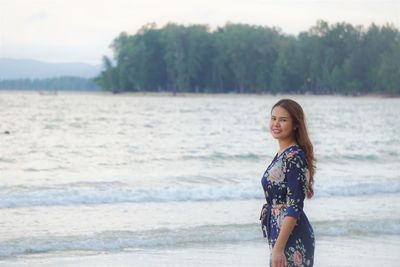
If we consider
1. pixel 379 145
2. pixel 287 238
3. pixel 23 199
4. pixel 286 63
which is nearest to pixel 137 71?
pixel 286 63

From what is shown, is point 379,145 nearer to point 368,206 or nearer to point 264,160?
point 264,160

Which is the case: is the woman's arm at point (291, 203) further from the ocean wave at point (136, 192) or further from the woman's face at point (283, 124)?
the ocean wave at point (136, 192)

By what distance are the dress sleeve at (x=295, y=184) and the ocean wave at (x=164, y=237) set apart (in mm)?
5509

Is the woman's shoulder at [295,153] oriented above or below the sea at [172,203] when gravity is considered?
above

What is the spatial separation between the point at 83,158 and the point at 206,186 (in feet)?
26.5

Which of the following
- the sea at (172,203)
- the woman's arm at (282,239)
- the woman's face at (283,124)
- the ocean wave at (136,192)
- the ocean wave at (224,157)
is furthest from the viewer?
the ocean wave at (224,157)

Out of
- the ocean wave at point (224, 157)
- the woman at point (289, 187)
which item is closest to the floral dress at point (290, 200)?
the woman at point (289, 187)

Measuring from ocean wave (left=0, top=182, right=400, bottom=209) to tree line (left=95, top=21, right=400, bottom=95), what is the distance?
97.0 metres

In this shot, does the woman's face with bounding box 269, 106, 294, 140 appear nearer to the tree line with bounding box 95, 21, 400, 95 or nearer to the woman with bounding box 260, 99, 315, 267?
the woman with bounding box 260, 99, 315, 267

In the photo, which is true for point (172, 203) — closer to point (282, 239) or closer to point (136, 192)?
point (136, 192)

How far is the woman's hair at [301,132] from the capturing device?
443 cm

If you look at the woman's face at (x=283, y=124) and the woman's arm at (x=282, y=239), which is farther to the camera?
the woman's face at (x=283, y=124)

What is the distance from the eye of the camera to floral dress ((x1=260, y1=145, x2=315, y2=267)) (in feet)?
14.3

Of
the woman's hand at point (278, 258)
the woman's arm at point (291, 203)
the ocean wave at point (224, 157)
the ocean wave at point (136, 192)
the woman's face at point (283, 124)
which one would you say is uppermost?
the woman's face at point (283, 124)
